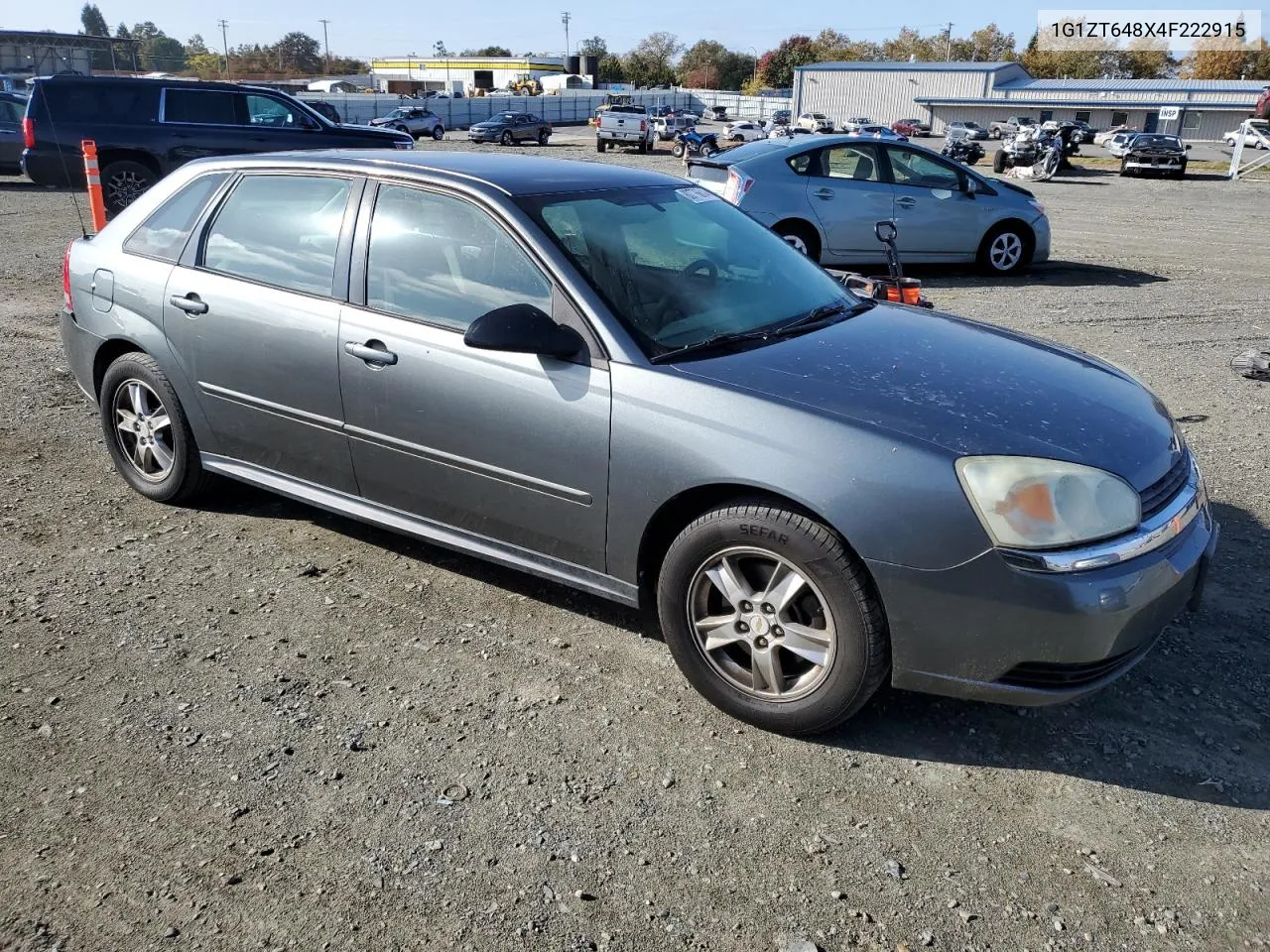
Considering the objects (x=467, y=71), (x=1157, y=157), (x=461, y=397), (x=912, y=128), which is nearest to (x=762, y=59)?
(x=467, y=71)

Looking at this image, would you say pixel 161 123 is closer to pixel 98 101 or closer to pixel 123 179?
pixel 123 179

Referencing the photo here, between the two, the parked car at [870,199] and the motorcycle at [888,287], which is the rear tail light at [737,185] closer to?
the parked car at [870,199]

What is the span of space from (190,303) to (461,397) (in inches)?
63.2

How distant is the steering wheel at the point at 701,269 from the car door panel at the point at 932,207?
26.0 ft

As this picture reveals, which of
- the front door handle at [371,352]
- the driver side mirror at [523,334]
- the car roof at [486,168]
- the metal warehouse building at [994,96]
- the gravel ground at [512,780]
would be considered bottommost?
the gravel ground at [512,780]

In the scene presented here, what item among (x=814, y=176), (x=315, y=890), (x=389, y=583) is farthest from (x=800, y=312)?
(x=814, y=176)

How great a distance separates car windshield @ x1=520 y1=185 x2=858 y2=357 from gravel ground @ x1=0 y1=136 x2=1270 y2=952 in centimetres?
121

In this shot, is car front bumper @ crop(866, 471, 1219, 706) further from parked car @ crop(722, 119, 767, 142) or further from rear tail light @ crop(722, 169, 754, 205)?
parked car @ crop(722, 119, 767, 142)

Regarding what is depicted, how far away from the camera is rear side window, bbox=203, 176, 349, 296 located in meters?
4.11

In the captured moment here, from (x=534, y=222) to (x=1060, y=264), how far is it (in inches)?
432

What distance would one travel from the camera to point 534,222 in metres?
3.68

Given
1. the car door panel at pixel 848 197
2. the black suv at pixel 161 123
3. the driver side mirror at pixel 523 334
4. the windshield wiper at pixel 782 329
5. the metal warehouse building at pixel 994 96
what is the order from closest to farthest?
1. the driver side mirror at pixel 523 334
2. the windshield wiper at pixel 782 329
3. the car door panel at pixel 848 197
4. the black suv at pixel 161 123
5. the metal warehouse building at pixel 994 96

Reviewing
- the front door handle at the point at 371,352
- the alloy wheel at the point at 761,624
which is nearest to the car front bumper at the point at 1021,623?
the alloy wheel at the point at 761,624

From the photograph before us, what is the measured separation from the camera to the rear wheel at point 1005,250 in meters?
11.9
